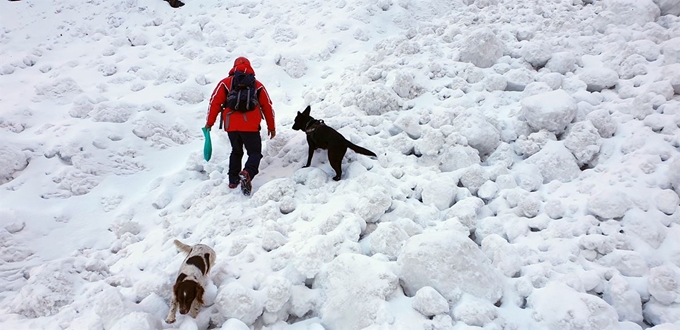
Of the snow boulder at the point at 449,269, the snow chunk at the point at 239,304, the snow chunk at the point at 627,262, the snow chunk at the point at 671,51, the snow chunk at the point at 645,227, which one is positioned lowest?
the snow chunk at the point at 239,304

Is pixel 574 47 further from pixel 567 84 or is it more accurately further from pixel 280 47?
pixel 280 47

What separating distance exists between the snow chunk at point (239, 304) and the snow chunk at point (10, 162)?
3.97m

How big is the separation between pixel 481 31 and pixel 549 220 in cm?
376

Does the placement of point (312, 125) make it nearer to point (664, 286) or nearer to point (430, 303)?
point (430, 303)

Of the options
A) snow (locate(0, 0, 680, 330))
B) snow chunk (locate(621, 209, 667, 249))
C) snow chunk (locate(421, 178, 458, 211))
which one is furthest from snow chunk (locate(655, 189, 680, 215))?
snow chunk (locate(421, 178, 458, 211))

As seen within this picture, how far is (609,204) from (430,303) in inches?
84.0

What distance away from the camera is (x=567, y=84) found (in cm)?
533

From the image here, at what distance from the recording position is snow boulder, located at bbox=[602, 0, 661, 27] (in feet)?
19.9

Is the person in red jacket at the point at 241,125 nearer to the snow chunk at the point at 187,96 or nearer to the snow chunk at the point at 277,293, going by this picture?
the snow chunk at the point at 277,293

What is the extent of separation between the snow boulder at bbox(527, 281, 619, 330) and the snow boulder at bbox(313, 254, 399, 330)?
1.16m

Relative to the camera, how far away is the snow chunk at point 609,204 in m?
3.53

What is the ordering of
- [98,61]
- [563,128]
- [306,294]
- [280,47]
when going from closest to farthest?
[306,294] < [563,128] < [98,61] < [280,47]

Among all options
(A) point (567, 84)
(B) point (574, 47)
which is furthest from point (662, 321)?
(B) point (574, 47)

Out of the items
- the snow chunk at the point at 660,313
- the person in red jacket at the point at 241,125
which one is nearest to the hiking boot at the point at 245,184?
the person in red jacket at the point at 241,125
